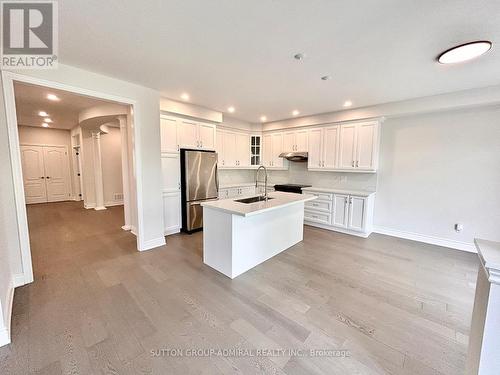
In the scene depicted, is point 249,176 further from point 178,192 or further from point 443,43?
point 443,43

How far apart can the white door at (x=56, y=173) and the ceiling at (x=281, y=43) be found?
271 inches

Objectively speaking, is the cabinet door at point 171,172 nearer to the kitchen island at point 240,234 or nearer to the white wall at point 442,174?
the kitchen island at point 240,234

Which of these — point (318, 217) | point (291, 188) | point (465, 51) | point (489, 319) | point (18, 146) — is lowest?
point (318, 217)

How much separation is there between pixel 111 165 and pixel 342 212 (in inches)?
290

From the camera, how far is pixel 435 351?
1653mm

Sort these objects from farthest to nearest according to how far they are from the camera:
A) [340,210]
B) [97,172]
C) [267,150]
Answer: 1. [97,172]
2. [267,150]
3. [340,210]

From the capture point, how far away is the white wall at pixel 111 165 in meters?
7.04

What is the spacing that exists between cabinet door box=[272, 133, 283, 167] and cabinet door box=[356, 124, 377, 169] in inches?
77.4

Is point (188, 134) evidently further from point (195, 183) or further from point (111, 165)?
point (111, 165)

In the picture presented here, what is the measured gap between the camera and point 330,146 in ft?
16.0

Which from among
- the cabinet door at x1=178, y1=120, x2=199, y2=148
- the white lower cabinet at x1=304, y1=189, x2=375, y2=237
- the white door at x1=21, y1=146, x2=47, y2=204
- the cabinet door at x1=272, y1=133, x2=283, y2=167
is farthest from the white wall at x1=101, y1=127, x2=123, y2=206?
the white lower cabinet at x1=304, y1=189, x2=375, y2=237

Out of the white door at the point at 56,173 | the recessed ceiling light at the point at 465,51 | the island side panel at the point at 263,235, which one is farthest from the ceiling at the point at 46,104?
the recessed ceiling light at the point at 465,51

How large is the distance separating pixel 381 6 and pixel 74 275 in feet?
13.9

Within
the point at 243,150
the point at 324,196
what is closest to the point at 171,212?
the point at 243,150
